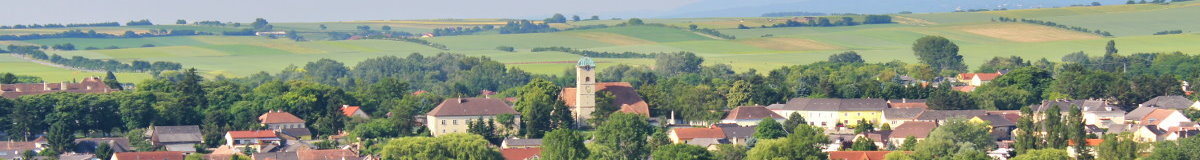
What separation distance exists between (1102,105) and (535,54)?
82.8 metres

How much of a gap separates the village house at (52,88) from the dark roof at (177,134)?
44.0 ft

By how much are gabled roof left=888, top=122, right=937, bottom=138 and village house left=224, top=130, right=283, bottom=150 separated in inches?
919

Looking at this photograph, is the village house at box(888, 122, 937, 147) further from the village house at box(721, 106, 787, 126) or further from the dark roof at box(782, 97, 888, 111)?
the dark roof at box(782, 97, 888, 111)

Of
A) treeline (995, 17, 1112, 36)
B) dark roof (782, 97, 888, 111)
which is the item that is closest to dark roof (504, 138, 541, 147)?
dark roof (782, 97, 888, 111)

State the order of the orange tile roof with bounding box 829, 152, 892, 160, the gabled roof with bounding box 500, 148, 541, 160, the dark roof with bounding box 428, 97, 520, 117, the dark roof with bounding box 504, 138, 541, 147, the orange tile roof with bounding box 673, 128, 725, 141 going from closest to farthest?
1. the orange tile roof with bounding box 829, 152, 892, 160
2. the gabled roof with bounding box 500, 148, 541, 160
3. the dark roof with bounding box 504, 138, 541, 147
4. the orange tile roof with bounding box 673, 128, 725, 141
5. the dark roof with bounding box 428, 97, 520, 117

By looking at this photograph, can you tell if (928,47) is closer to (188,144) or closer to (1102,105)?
(1102,105)

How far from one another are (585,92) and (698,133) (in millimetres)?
9161

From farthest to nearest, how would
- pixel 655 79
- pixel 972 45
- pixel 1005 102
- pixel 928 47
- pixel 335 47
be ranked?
pixel 335 47
pixel 972 45
pixel 928 47
pixel 655 79
pixel 1005 102

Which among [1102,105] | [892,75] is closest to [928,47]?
[892,75]

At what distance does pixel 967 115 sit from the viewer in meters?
90.2

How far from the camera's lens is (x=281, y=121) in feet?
297

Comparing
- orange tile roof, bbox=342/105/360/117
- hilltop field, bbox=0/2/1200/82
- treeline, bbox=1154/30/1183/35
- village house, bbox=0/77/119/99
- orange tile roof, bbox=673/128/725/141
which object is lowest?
hilltop field, bbox=0/2/1200/82

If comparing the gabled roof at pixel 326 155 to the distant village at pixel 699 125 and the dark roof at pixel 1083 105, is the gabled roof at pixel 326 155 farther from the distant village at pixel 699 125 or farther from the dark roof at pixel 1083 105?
the dark roof at pixel 1083 105

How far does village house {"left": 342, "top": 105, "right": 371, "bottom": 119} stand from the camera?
9357cm
